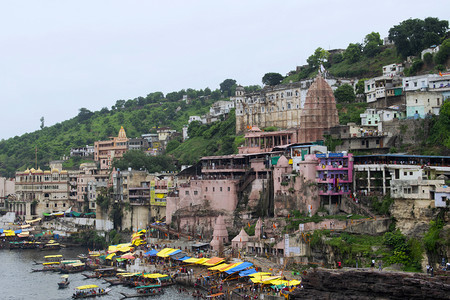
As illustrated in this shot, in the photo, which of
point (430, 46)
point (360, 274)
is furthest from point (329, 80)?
point (360, 274)

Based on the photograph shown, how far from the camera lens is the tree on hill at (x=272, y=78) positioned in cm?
11862

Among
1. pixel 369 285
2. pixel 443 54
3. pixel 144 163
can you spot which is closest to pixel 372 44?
pixel 443 54

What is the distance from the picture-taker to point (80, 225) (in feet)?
321

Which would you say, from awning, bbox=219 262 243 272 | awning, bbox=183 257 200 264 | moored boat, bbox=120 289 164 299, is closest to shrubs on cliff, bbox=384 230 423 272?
awning, bbox=219 262 243 272

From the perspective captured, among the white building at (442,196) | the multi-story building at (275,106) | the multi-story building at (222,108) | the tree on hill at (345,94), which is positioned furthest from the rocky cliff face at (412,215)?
the multi-story building at (222,108)

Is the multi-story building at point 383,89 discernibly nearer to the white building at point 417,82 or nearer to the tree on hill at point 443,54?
the white building at point 417,82

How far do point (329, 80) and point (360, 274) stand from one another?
184 feet

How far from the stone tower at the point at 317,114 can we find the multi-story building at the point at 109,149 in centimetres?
5069

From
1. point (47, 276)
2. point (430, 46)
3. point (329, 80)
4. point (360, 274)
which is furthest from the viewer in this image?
point (329, 80)

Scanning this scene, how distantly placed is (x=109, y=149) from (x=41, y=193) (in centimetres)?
1832

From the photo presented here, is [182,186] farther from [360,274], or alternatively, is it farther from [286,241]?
[360,274]

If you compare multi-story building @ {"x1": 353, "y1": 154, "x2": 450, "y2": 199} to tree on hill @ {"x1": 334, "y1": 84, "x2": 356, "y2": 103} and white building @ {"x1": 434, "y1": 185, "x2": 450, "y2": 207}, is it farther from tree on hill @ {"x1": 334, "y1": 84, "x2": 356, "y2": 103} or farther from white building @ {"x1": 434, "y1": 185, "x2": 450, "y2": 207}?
tree on hill @ {"x1": 334, "y1": 84, "x2": 356, "y2": 103}

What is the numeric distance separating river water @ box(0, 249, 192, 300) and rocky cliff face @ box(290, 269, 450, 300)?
17.0 metres

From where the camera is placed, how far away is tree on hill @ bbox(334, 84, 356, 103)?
87.6 m
